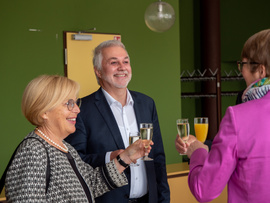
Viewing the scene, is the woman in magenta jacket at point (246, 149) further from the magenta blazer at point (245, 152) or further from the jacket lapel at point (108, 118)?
the jacket lapel at point (108, 118)

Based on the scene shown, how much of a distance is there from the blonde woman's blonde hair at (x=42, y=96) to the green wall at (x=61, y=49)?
11.6 feet

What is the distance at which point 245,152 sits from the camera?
62.9 inches

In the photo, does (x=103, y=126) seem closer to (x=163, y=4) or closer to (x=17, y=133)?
(x=163, y=4)

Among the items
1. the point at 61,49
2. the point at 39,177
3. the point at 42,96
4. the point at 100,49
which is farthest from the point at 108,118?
the point at 61,49

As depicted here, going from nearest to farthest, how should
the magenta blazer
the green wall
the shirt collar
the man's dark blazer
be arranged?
the magenta blazer → the man's dark blazer → the shirt collar → the green wall

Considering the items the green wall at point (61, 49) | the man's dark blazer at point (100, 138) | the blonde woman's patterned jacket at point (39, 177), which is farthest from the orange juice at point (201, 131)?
the green wall at point (61, 49)

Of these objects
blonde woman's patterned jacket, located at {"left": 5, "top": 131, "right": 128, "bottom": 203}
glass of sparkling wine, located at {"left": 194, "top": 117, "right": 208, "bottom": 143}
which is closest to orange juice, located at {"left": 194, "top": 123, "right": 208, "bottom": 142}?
glass of sparkling wine, located at {"left": 194, "top": 117, "right": 208, "bottom": 143}

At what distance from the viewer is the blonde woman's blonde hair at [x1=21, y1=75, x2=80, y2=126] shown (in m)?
1.80

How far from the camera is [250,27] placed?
959 centimetres

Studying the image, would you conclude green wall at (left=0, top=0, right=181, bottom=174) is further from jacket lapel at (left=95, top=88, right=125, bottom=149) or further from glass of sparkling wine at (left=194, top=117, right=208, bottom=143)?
glass of sparkling wine at (left=194, top=117, right=208, bottom=143)

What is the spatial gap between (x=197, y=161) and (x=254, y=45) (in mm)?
579

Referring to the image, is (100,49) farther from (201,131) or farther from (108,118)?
(201,131)

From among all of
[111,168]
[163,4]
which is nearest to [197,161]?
[111,168]

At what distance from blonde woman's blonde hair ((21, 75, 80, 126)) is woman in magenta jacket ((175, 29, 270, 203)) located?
2.42 feet
